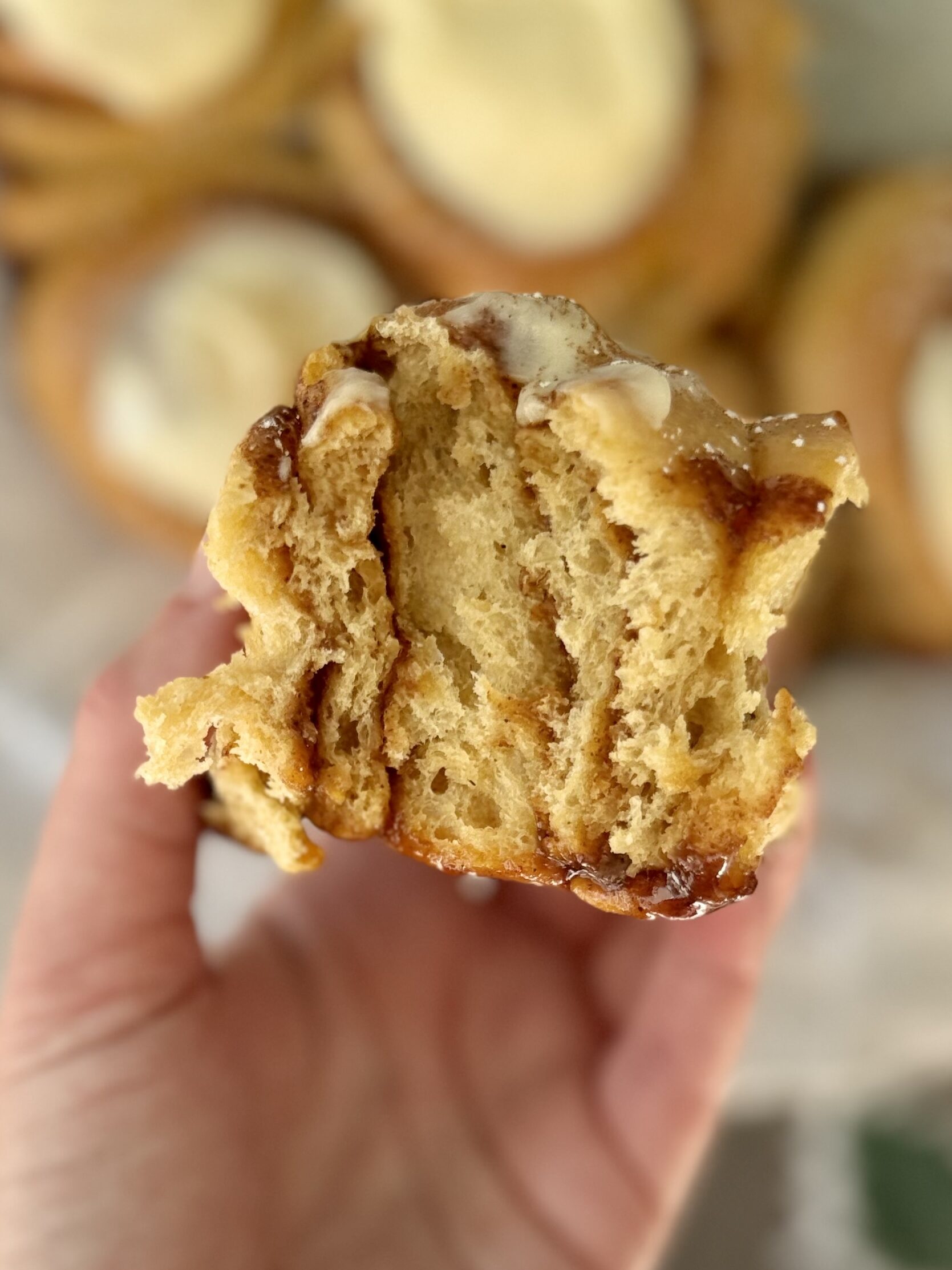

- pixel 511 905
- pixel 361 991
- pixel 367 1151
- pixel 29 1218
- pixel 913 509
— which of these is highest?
pixel 913 509

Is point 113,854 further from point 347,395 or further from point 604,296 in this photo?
point 604,296

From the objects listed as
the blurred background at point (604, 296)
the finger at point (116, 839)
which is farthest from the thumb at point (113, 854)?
the blurred background at point (604, 296)

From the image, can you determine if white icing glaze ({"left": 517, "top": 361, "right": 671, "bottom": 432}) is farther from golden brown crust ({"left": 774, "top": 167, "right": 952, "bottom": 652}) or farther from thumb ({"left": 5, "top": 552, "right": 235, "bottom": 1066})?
golden brown crust ({"left": 774, "top": 167, "right": 952, "bottom": 652})

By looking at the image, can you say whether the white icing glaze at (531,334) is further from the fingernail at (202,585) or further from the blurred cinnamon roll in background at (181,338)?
the blurred cinnamon roll in background at (181,338)

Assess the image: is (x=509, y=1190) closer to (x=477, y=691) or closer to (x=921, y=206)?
(x=477, y=691)

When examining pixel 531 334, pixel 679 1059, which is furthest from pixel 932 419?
pixel 531 334

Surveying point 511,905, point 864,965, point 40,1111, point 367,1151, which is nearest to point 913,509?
point 864,965
